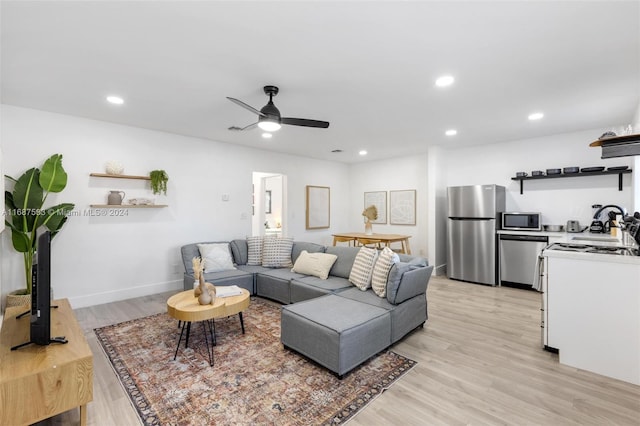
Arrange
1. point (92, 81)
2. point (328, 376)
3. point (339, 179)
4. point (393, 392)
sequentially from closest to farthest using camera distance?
point (393, 392) → point (328, 376) → point (92, 81) → point (339, 179)

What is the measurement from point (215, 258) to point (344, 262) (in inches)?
76.1

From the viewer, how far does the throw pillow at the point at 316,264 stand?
392 cm

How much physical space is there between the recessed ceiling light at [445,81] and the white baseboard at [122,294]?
4589 millimetres

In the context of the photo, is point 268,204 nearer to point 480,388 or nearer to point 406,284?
point 406,284

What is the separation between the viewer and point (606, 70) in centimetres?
263

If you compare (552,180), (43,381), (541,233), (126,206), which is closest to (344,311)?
(43,381)

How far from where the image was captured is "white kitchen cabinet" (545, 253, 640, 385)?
229 centimetres

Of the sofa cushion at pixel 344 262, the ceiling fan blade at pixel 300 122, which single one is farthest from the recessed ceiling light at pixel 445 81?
the sofa cushion at pixel 344 262

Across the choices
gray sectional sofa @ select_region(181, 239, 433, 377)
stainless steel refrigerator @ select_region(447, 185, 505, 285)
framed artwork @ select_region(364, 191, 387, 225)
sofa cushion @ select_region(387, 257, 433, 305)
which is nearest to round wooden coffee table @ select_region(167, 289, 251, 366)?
gray sectional sofa @ select_region(181, 239, 433, 377)

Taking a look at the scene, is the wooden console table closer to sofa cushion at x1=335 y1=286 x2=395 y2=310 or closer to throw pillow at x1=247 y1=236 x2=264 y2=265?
sofa cushion at x1=335 y1=286 x2=395 y2=310

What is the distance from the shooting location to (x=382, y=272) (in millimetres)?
3109

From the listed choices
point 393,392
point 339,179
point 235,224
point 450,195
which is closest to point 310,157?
point 339,179

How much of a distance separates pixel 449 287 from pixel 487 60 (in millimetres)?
3677

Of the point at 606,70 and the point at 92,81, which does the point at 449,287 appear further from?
the point at 92,81
